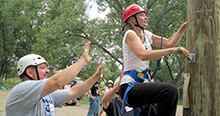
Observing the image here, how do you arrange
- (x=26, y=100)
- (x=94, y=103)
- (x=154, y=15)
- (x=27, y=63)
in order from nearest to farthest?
(x=26, y=100)
(x=27, y=63)
(x=94, y=103)
(x=154, y=15)

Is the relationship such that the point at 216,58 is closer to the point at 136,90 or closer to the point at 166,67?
the point at 136,90

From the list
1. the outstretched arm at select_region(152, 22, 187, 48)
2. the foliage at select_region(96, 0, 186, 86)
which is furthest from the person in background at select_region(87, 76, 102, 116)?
the foliage at select_region(96, 0, 186, 86)

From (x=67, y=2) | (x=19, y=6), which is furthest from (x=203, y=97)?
(x=19, y=6)

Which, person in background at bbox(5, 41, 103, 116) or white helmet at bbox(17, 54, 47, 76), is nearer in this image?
person in background at bbox(5, 41, 103, 116)

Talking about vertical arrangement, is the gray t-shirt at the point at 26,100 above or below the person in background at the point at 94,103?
above

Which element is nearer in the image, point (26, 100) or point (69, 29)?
point (26, 100)

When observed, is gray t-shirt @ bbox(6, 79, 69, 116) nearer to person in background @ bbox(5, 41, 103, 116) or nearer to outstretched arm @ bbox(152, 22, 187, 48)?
person in background @ bbox(5, 41, 103, 116)

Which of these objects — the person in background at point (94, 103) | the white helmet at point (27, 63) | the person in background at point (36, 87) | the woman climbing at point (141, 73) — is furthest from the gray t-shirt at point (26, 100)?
the person in background at point (94, 103)

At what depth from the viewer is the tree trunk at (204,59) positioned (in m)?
2.86

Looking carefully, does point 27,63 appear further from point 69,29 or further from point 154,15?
point 69,29

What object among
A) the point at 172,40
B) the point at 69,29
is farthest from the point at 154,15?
the point at 172,40

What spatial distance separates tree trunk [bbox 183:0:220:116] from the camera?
2859 mm

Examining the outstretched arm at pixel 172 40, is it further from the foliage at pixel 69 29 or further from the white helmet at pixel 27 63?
the foliage at pixel 69 29

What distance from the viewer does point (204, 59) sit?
292 centimetres
